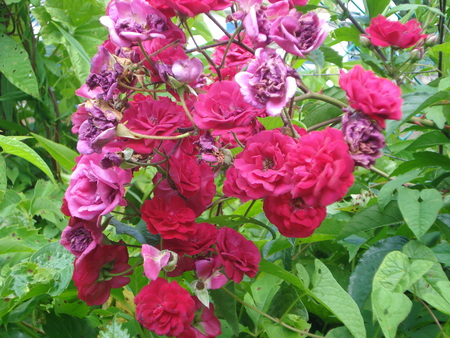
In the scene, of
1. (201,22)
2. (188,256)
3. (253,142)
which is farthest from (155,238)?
(201,22)

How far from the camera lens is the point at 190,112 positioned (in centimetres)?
58

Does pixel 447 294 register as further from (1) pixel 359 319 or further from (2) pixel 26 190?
(2) pixel 26 190

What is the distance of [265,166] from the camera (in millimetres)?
498

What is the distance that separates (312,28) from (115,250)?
0.29m

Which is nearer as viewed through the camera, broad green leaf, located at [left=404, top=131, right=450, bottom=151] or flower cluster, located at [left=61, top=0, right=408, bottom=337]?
flower cluster, located at [left=61, top=0, right=408, bottom=337]

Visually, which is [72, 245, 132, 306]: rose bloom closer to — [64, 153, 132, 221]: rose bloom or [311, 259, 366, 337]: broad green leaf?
[64, 153, 132, 221]: rose bloom

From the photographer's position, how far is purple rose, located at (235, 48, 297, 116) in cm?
47

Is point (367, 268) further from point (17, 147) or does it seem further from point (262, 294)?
point (17, 147)

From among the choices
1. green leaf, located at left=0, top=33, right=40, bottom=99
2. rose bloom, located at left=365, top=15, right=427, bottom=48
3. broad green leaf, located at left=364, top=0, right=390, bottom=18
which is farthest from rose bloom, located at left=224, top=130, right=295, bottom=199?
green leaf, located at left=0, top=33, right=40, bottom=99

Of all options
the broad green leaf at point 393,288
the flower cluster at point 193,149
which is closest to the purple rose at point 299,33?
the flower cluster at point 193,149

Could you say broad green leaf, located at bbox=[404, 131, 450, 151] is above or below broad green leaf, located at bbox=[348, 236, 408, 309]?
above

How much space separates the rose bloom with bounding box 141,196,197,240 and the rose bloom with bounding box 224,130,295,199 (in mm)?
64

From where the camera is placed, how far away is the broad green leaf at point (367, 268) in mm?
592

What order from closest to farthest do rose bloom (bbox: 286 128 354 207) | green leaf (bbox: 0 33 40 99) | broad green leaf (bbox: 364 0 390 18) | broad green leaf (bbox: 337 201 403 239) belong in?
1. rose bloom (bbox: 286 128 354 207)
2. broad green leaf (bbox: 337 201 403 239)
3. broad green leaf (bbox: 364 0 390 18)
4. green leaf (bbox: 0 33 40 99)
